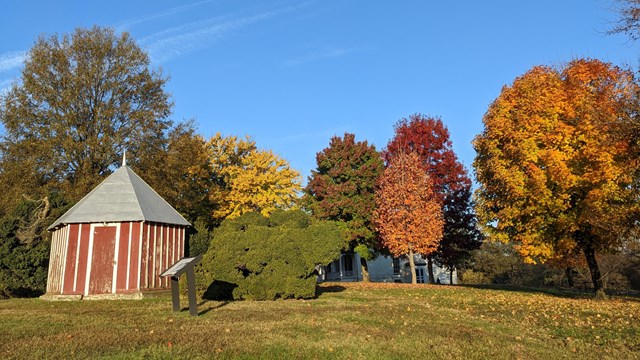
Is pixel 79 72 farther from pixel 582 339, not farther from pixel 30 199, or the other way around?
pixel 582 339

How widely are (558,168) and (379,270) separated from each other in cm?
3312

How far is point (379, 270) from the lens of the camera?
158ft

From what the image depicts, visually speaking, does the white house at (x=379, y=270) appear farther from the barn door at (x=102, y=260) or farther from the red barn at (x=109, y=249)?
the barn door at (x=102, y=260)

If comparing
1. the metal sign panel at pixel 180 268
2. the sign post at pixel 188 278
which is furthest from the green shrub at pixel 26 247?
the metal sign panel at pixel 180 268

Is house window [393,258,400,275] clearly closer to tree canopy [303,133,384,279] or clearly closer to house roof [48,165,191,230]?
tree canopy [303,133,384,279]

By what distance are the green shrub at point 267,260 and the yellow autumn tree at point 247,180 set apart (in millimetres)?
16627

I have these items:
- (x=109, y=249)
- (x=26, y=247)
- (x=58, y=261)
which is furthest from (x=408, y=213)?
(x=26, y=247)

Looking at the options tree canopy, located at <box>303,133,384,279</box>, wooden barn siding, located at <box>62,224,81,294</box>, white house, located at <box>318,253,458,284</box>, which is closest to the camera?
wooden barn siding, located at <box>62,224,81,294</box>

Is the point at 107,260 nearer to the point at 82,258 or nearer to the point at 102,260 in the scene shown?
the point at 102,260

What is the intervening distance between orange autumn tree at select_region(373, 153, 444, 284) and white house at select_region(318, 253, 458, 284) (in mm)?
15229

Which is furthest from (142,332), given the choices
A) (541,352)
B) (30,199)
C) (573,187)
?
(30,199)

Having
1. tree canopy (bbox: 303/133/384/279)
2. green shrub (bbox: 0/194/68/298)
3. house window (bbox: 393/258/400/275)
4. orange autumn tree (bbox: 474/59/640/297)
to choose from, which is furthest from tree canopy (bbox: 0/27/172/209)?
house window (bbox: 393/258/400/275)

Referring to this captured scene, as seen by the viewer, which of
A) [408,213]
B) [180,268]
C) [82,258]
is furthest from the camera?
[408,213]

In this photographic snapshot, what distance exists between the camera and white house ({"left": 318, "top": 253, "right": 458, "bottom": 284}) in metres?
45.3
